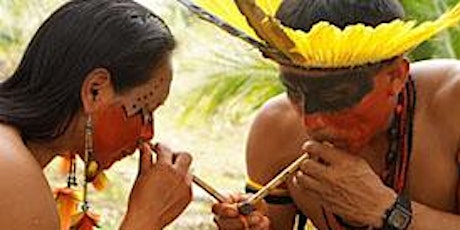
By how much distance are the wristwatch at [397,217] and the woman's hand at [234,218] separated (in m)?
0.24

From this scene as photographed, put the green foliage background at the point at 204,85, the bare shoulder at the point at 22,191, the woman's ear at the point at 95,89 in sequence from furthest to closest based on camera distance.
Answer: the green foliage background at the point at 204,85 < the woman's ear at the point at 95,89 < the bare shoulder at the point at 22,191

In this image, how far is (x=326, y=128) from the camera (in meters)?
1.95

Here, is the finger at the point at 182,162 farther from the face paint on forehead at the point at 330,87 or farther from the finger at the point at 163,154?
the face paint on forehead at the point at 330,87

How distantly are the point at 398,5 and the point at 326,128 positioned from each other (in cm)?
28

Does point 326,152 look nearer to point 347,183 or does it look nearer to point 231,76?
point 347,183

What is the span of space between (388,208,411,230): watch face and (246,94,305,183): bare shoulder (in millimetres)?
318

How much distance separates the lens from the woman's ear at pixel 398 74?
1935 mm

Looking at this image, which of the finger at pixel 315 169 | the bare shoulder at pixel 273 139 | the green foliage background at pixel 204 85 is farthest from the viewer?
the green foliage background at pixel 204 85

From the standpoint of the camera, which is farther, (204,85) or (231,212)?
(204,85)

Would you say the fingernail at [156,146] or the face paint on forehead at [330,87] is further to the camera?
the fingernail at [156,146]

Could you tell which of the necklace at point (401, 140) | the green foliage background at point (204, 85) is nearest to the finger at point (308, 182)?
the necklace at point (401, 140)

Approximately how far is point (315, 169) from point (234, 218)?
0.62ft

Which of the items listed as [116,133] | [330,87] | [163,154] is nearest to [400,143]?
[330,87]

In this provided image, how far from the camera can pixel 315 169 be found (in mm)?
1960
